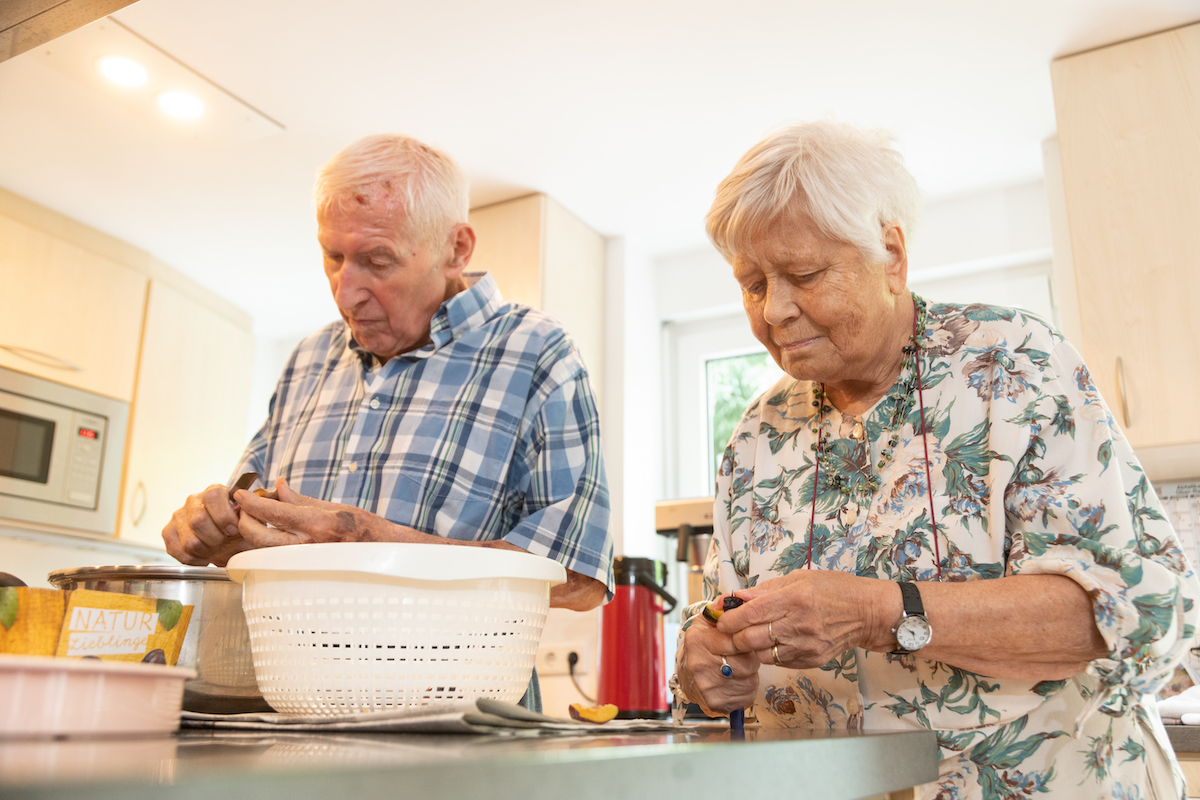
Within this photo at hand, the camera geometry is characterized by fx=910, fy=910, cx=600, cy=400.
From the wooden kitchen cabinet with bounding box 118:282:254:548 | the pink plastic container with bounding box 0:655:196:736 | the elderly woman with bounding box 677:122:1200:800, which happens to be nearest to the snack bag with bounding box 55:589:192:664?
the pink plastic container with bounding box 0:655:196:736

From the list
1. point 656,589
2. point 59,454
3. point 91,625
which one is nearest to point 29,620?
point 91,625

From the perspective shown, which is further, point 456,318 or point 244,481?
point 456,318

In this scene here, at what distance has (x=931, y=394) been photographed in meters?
1.05

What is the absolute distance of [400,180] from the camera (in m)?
1.27

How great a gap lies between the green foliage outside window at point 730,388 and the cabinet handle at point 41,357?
6.69ft

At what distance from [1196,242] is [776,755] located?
193 cm

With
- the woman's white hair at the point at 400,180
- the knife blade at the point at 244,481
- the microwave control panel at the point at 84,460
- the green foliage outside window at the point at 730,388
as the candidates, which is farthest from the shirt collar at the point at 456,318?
the microwave control panel at the point at 84,460

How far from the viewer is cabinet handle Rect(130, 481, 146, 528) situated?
2988mm

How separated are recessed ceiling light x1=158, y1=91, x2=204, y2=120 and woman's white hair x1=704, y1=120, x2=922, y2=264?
68.1 inches

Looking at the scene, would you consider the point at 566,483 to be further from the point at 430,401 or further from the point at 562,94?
the point at 562,94

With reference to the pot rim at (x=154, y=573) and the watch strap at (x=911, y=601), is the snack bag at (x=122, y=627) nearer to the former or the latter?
the pot rim at (x=154, y=573)

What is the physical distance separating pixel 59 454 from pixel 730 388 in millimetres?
2123

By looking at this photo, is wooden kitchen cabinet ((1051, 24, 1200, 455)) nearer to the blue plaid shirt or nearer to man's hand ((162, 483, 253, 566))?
the blue plaid shirt

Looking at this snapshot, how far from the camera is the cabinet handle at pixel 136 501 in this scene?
Answer: 2988 mm
